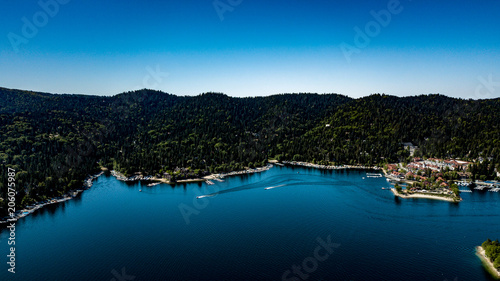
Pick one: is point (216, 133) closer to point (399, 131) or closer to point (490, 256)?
point (399, 131)

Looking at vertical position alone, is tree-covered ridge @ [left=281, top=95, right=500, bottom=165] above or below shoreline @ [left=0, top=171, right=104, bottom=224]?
above

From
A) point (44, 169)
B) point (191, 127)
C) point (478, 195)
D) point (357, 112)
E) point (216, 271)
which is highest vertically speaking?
point (357, 112)

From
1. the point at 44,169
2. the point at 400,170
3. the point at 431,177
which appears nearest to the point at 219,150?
the point at 44,169

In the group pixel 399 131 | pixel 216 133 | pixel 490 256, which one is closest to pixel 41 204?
pixel 216 133

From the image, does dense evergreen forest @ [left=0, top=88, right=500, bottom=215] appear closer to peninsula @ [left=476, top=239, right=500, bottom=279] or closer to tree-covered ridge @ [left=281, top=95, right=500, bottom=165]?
tree-covered ridge @ [left=281, top=95, right=500, bottom=165]

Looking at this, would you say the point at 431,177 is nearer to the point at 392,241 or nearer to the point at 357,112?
the point at 392,241

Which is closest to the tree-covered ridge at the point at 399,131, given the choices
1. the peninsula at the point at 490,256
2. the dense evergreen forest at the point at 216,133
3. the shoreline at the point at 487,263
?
the dense evergreen forest at the point at 216,133

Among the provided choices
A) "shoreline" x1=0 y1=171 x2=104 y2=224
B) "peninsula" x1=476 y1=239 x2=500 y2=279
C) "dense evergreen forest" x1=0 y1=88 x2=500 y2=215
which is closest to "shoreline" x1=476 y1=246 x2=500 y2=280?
"peninsula" x1=476 y1=239 x2=500 y2=279
